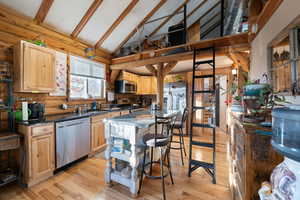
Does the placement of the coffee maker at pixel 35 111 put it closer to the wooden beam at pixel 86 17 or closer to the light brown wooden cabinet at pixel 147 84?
the wooden beam at pixel 86 17

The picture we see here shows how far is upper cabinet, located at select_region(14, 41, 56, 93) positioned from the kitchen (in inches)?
0.7

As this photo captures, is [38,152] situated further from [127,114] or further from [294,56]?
[294,56]

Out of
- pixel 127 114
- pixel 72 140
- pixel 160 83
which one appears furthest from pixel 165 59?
pixel 72 140

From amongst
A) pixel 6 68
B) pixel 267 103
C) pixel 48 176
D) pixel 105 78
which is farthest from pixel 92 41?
pixel 267 103

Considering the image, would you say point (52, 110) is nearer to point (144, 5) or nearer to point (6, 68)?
point (6, 68)

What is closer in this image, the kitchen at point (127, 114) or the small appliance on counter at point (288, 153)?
the small appliance on counter at point (288, 153)

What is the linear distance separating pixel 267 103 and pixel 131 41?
4.25 meters

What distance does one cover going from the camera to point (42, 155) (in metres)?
2.14

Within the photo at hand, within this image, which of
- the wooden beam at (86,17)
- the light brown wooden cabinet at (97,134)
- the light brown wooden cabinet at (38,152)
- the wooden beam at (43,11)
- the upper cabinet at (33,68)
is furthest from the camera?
the light brown wooden cabinet at (97,134)

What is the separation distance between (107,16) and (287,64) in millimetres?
3576

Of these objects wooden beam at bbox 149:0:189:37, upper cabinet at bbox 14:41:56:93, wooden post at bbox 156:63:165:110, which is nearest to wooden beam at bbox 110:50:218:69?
wooden post at bbox 156:63:165:110

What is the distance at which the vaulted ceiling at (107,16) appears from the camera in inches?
103

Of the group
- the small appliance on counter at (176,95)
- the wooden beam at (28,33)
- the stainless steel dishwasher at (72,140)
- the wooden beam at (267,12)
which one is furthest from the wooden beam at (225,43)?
the stainless steel dishwasher at (72,140)

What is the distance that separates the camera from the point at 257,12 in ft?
7.80
